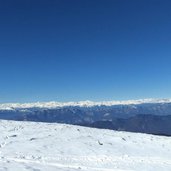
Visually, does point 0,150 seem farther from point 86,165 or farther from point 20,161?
point 86,165

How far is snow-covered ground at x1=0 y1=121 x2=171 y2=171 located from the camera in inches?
938

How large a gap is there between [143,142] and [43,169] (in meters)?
16.8

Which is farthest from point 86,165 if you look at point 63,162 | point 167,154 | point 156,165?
point 167,154

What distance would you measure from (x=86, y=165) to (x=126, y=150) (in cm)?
783

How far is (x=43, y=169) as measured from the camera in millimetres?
21531

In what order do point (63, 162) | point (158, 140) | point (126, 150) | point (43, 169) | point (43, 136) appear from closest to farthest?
point (43, 169) → point (63, 162) → point (126, 150) → point (43, 136) → point (158, 140)

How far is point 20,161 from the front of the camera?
2336 cm

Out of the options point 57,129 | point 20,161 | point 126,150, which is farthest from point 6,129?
point 20,161

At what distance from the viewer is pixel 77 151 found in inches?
1145

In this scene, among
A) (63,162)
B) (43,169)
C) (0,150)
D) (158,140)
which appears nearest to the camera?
(43,169)

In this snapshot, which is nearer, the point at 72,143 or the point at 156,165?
the point at 156,165

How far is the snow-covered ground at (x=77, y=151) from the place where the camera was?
23.8m

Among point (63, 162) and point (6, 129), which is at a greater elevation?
point (6, 129)

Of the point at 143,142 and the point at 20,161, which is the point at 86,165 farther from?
the point at 143,142
